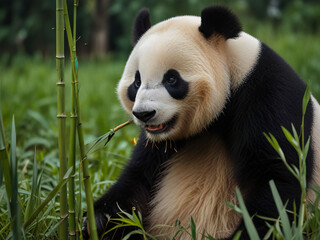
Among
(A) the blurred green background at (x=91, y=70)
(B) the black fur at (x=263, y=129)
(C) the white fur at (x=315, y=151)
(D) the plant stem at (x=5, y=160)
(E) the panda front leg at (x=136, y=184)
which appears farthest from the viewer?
(A) the blurred green background at (x=91, y=70)

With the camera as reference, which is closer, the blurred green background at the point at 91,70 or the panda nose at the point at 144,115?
the panda nose at the point at 144,115

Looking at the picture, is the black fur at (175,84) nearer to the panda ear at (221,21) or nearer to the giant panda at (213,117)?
the giant panda at (213,117)

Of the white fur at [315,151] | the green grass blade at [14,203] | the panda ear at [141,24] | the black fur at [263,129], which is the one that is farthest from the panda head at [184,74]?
the green grass blade at [14,203]

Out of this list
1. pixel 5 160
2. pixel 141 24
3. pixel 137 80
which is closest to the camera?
pixel 5 160

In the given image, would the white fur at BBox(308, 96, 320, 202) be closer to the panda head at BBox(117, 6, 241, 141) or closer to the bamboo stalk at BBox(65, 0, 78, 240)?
the panda head at BBox(117, 6, 241, 141)

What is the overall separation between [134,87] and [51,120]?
10.5ft

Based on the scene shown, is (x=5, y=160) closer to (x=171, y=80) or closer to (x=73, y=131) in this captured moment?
(x=73, y=131)

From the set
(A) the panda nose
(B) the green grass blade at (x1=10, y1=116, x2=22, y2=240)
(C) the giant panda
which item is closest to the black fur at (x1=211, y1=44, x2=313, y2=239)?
(C) the giant panda

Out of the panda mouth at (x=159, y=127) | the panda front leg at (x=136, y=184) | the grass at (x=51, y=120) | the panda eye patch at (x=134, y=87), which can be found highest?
the panda eye patch at (x=134, y=87)

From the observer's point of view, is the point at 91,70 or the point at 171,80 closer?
the point at 171,80

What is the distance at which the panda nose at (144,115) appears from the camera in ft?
6.18

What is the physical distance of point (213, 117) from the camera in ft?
6.61

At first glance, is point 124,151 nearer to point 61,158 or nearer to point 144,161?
point 144,161

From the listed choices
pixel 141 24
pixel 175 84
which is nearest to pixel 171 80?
pixel 175 84
